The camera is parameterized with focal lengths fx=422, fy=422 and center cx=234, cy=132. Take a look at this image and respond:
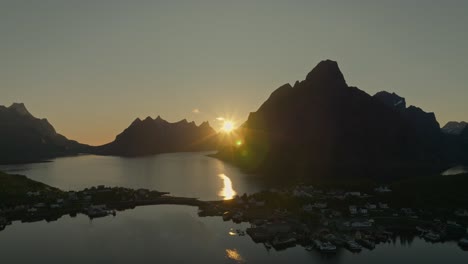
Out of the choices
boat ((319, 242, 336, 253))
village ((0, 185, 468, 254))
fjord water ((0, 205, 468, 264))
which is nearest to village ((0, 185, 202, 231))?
village ((0, 185, 468, 254))

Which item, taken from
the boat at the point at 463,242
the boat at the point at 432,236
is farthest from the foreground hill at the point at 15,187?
the boat at the point at 463,242

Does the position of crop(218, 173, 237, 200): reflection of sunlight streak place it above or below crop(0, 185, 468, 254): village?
above

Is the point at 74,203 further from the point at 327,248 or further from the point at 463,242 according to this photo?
the point at 463,242

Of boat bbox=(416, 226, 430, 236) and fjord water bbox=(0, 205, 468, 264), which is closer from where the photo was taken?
fjord water bbox=(0, 205, 468, 264)

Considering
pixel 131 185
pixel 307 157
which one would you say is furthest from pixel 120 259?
pixel 307 157

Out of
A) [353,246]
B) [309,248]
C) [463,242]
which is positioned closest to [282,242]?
[309,248]

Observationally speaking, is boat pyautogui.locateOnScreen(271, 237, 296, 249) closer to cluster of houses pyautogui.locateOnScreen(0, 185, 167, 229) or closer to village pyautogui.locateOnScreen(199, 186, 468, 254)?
village pyautogui.locateOnScreen(199, 186, 468, 254)

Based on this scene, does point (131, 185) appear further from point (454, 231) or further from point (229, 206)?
point (454, 231)

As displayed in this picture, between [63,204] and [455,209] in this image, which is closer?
[455,209]
